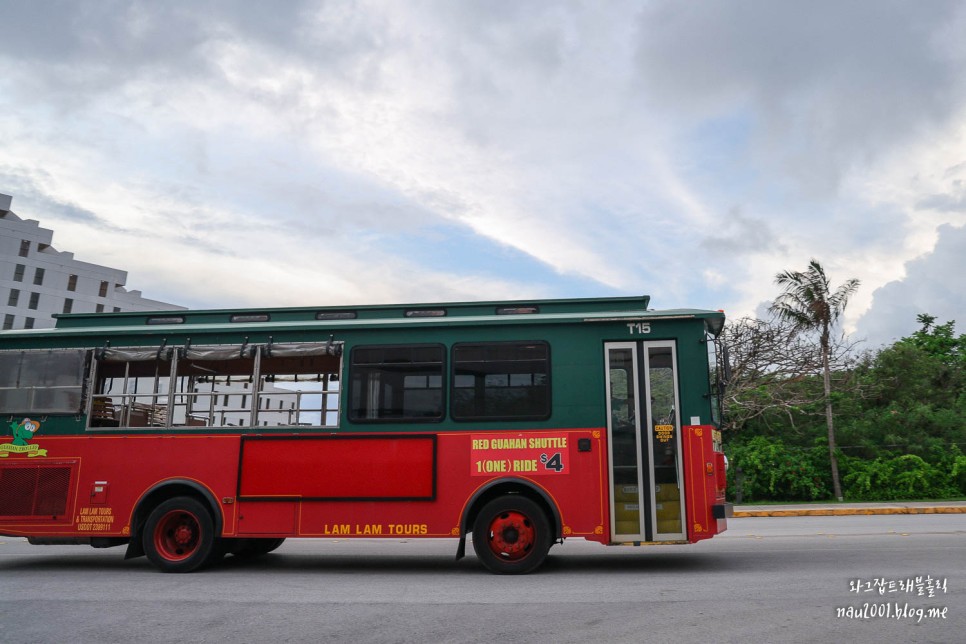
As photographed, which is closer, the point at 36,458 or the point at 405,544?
the point at 36,458

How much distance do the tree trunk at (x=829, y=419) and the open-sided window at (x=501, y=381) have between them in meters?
17.4

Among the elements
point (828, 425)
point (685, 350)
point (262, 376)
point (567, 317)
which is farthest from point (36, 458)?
point (828, 425)

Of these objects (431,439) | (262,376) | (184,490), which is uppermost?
(262,376)

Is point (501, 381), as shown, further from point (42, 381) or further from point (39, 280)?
point (39, 280)

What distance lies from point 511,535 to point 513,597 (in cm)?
183

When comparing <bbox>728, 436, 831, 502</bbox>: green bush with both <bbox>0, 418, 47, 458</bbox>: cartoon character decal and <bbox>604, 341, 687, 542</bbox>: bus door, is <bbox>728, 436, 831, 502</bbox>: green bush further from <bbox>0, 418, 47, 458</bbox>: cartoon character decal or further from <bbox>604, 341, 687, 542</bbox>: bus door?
<bbox>0, 418, 47, 458</bbox>: cartoon character decal

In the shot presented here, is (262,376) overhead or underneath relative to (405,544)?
overhead

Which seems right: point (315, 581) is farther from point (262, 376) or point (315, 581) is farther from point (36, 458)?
point (36, 458)

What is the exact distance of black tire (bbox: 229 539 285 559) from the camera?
11.2m

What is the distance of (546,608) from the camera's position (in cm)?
718

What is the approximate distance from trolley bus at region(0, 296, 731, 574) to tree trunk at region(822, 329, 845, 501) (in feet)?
53.3

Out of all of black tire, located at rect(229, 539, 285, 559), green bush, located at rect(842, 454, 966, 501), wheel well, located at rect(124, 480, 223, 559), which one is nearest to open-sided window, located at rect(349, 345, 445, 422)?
wheel well, located at rect(124, 480, 223, 559)

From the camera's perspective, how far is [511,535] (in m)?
9.61

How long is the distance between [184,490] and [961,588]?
941 cm
